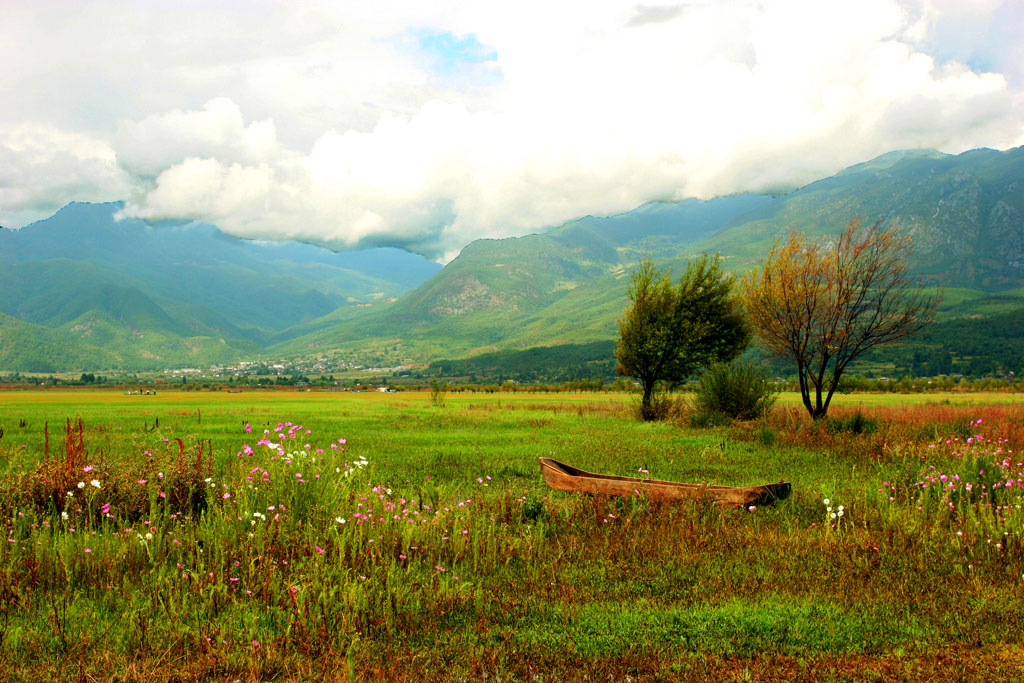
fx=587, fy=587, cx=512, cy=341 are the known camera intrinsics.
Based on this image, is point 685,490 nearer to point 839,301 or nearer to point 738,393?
point 839,301

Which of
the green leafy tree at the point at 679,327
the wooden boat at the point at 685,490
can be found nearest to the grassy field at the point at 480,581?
the wooden boat at the point at 685,490

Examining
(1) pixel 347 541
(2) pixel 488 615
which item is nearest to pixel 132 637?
(1) pixel 347 541

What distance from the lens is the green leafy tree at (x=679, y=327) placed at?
38.0m

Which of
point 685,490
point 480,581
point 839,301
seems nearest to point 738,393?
point 839,301

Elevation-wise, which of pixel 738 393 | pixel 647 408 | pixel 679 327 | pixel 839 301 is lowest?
pixel 647 408

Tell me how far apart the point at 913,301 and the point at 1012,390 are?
7191 centimetres

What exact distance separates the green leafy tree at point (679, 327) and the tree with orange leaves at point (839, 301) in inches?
366

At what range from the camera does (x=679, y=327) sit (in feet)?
125

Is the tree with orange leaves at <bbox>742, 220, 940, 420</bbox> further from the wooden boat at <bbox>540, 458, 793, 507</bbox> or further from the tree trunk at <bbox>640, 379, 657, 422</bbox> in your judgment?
the wooden boat at <bbox>540, 458, 793, 507</bbox>

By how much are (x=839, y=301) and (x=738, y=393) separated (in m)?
6.22

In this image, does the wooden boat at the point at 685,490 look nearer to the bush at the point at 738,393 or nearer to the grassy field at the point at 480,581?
the grassy field at the point at 480,581

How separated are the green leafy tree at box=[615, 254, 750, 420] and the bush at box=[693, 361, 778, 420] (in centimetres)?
810

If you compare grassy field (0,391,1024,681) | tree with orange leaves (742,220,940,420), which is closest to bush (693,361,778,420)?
tree with orange leaves (742,220,940,420)

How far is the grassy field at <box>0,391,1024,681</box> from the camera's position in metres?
4.82
